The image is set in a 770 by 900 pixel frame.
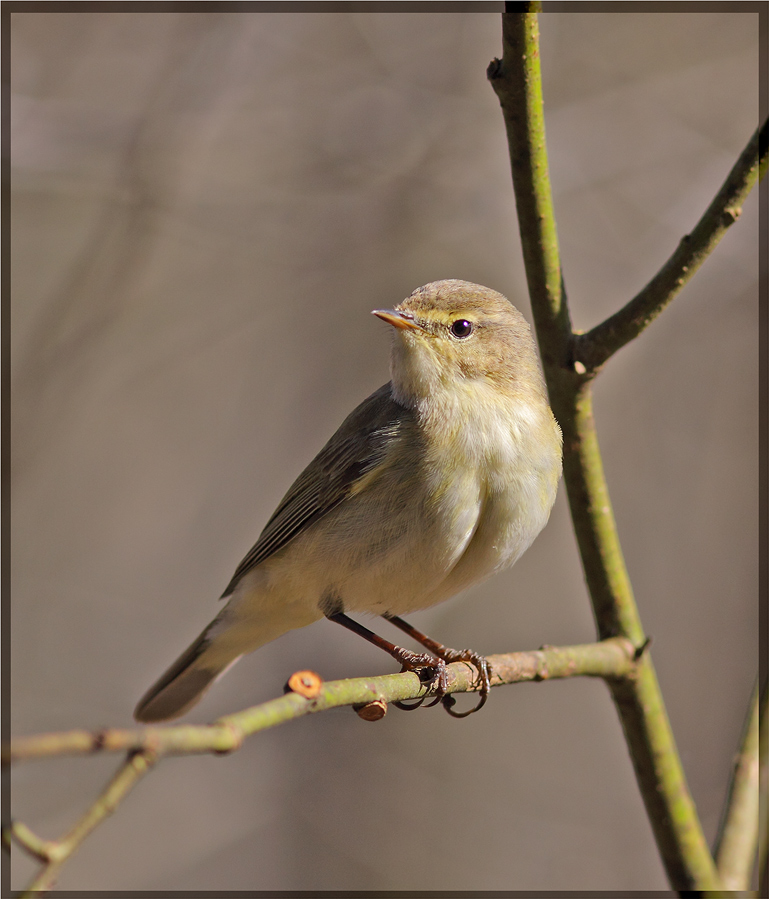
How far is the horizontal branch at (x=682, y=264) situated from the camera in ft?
8.17

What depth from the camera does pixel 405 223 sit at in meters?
6.46

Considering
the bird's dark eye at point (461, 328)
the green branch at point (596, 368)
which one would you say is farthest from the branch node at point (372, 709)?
the bird's dark eye at point (461, 328)

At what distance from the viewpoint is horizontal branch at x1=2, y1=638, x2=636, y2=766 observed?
113 cm

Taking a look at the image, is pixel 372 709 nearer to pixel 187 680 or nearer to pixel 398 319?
pixel 398 319

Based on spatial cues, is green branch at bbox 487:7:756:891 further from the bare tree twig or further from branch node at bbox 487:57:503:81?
the bare tree twig

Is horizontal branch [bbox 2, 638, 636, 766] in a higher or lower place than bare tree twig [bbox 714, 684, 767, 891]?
higher

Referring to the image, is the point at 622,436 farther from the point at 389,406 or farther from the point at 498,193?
the point at 389,406

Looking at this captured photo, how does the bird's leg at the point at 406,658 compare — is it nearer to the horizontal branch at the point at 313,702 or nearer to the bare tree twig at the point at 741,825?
the horizontal branch at the point at 313,702

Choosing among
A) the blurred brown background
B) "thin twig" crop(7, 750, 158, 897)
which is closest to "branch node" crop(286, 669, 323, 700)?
"thin twig" crop(7, 750, 158, 897)

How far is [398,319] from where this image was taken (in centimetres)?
318

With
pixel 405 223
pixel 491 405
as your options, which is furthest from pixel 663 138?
pixel 491 405

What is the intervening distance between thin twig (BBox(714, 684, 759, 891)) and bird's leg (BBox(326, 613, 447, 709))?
3.75 feet

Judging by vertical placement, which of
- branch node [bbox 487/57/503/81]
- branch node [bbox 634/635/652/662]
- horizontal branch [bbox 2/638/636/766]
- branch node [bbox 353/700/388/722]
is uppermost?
branch node [bbox 487/57/503/81]

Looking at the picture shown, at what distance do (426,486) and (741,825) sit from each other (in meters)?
1.62
